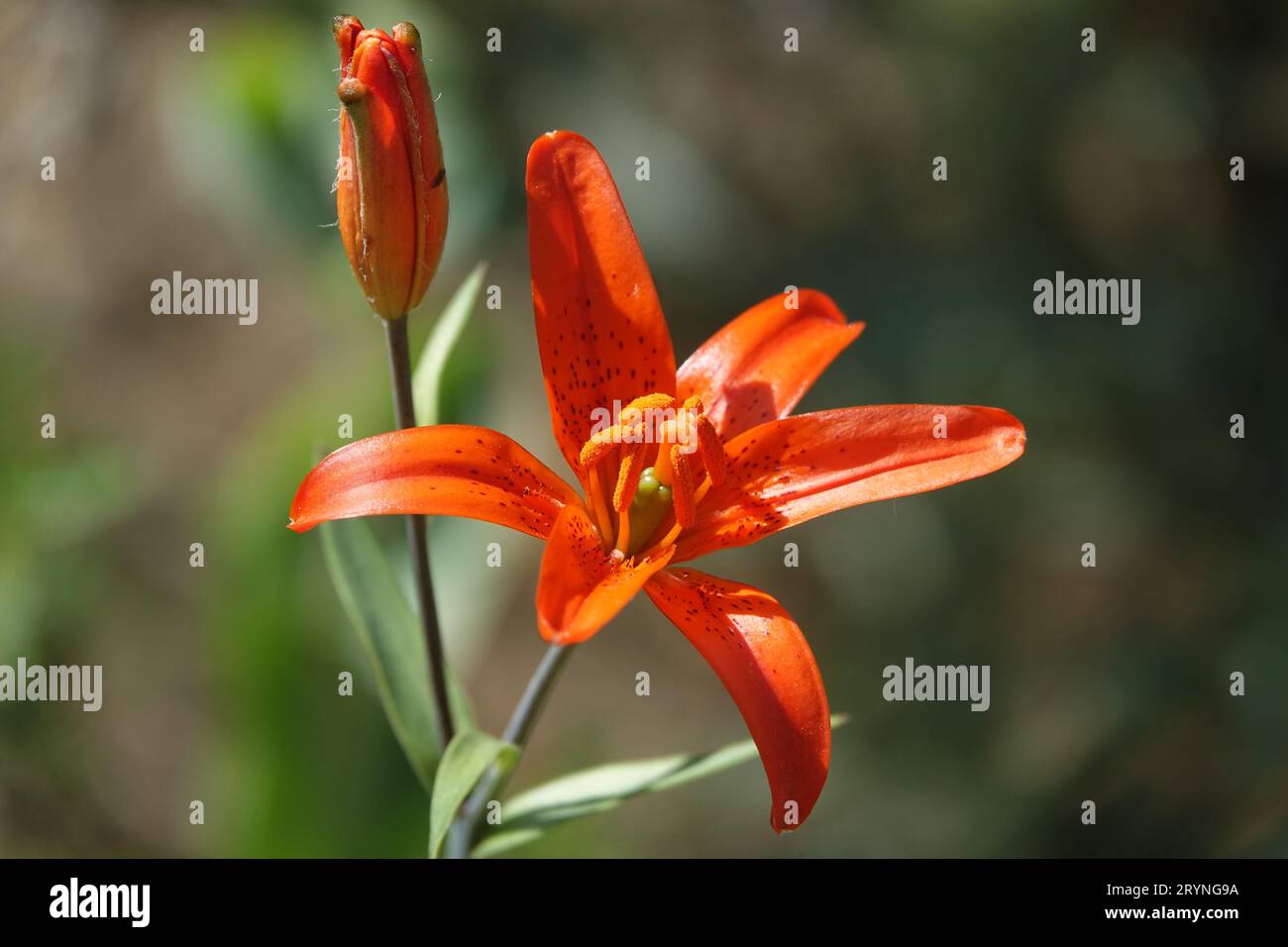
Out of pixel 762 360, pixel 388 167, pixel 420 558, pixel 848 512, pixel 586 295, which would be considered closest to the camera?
pixel 388 167

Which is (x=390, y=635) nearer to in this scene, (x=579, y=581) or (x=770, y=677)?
(x=579, y=581)

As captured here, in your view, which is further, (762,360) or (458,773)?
(762,360)

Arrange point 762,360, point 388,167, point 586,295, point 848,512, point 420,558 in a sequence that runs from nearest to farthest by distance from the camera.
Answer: point 388,167 < point 420,558 < point 586,295 < point 762,360 < point 848,512

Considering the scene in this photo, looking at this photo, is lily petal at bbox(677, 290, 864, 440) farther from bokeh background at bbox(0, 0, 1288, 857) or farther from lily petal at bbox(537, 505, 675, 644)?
bokeh background at bbox(0, 0, 1288, 857)

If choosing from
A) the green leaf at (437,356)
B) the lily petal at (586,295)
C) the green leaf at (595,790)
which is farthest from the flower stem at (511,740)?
the green leaf at (437,356)

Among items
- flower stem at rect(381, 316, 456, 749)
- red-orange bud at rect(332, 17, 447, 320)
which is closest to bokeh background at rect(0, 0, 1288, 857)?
flower stem at rect(381, 316, 456, 749)

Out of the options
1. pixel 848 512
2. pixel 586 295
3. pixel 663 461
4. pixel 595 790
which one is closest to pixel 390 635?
pixel 595 790
